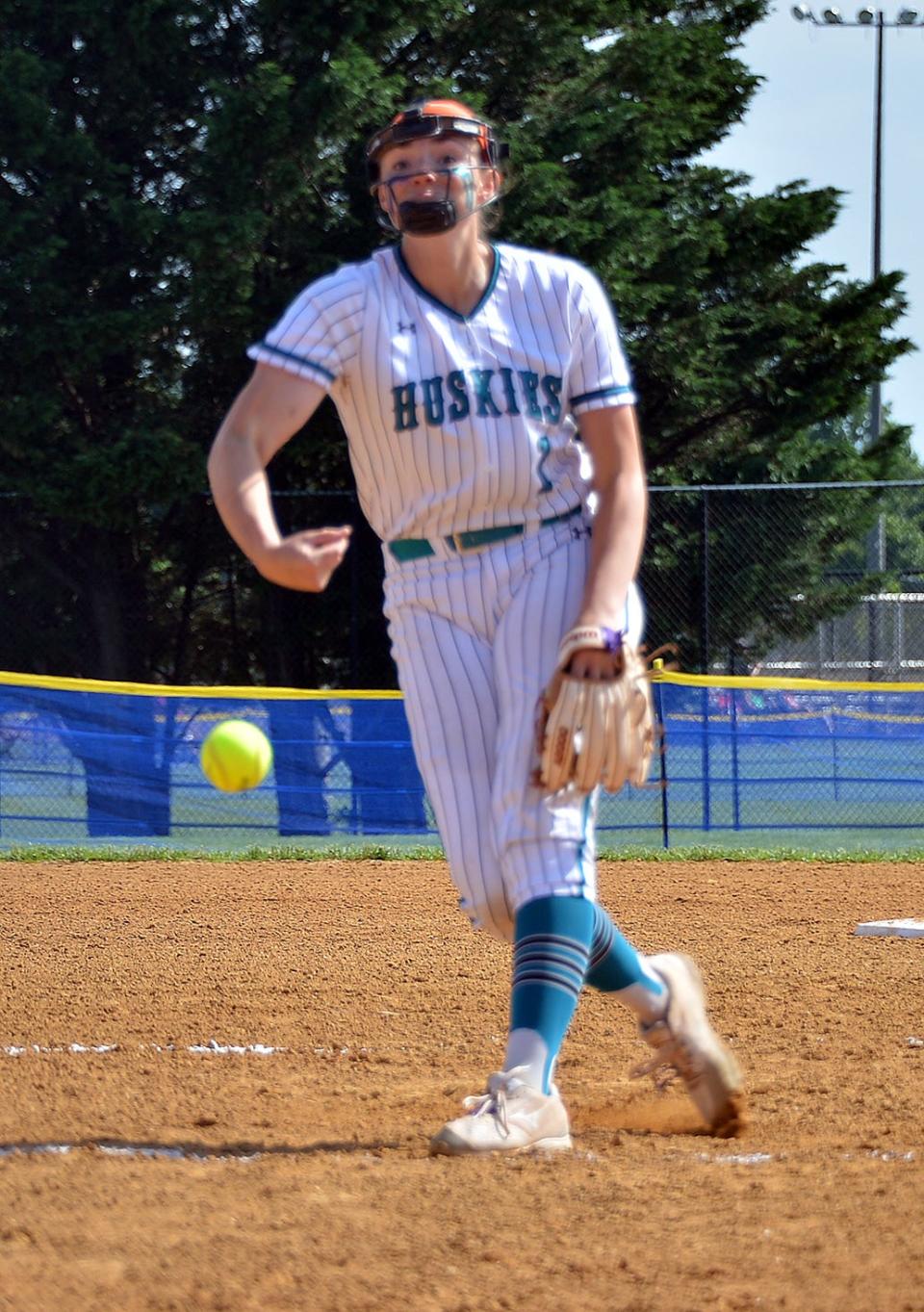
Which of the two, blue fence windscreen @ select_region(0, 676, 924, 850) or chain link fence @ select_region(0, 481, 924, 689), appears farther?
chain link fence @ select_region(0, 481, 924, 689)

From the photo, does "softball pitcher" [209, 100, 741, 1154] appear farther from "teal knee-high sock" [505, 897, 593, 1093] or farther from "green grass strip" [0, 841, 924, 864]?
"green grass strip" [0, 841, 924, 864]

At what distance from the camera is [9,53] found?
1246 cm

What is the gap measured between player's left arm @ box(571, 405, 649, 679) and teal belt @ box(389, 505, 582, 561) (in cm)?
13

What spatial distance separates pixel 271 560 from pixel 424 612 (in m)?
0.45

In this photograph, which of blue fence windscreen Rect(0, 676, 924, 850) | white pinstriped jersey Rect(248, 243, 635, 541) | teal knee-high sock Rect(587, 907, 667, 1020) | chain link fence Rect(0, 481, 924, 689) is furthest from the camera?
chain link fence Rect(0, 481, 924, 689)

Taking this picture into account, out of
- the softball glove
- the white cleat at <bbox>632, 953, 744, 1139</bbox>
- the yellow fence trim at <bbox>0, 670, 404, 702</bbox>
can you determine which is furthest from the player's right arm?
the yellow fence trim at <bbox>0, 670, 404, 702</bbox>

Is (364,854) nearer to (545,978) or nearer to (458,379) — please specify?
Answer: (545,978)

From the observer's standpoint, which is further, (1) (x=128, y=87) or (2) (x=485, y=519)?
(1) (x=128, y=87)

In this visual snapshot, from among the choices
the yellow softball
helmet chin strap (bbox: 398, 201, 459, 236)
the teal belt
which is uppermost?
helmet chin strap (bbox: 398, 201, 459, 236)

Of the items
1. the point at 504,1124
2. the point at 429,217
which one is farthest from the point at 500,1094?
the point at 429,217

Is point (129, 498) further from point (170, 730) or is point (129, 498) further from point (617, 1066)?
point (617, 1066)

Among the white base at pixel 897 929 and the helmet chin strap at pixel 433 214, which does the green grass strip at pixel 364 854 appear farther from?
the helmet chin strap at pixel 433 214

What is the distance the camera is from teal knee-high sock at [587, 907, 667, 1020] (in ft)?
10.6

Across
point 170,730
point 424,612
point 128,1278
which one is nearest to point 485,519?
point 424,612
